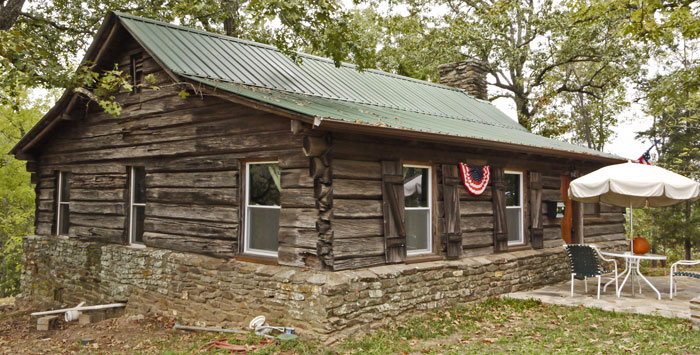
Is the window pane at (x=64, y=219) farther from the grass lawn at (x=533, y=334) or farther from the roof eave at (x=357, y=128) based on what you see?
the grass lawn at (x=533, y=334)

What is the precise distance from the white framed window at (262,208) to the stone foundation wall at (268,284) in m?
0.38

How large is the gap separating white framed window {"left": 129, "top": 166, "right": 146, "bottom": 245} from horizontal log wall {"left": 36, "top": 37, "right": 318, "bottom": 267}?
142 mm

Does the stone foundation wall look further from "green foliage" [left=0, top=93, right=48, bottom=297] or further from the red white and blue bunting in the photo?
"green foliage" [left=0, top=93, right=48, bottom=297]

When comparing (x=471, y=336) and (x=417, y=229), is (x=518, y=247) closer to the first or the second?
(x=417, y=229)

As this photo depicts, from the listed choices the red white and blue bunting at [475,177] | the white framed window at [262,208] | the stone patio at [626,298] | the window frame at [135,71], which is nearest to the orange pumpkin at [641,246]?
the stone patio at [626,298]

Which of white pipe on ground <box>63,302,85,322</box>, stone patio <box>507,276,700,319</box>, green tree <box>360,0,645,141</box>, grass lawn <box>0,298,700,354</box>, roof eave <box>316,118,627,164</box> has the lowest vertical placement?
white pipe on ground <box>63,302,85,322</box>

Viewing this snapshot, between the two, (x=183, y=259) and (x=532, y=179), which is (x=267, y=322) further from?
(x=532, y=179)

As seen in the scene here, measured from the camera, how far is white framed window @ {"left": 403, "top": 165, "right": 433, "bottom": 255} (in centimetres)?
891


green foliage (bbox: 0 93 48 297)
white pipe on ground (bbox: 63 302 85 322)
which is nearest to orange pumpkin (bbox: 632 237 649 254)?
white pipe on ground (bbox: 63 302 85 322)

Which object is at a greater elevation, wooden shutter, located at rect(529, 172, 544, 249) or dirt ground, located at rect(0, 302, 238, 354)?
wooden shutter, located at rect(529, 172, 544, 249)

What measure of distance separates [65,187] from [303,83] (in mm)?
6673

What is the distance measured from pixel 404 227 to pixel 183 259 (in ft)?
12.4

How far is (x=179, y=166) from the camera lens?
31.2 feet

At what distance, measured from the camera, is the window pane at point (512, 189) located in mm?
11031
